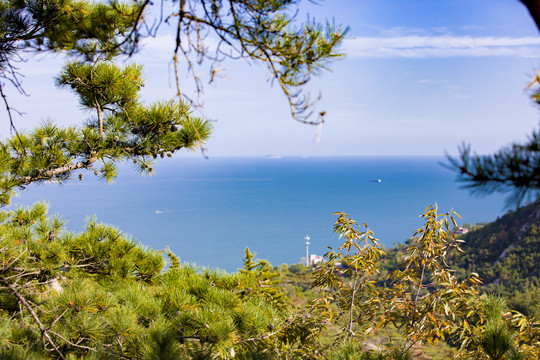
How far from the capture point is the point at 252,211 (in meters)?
53.8

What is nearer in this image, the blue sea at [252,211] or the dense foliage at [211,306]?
the dense foliage at [211,306]

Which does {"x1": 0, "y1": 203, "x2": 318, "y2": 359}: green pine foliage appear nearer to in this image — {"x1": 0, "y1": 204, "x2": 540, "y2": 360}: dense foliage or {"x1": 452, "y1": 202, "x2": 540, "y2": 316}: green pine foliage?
{"x1": 0, "y1": 204, "x2": 540, "y2": 360}: dense foliage

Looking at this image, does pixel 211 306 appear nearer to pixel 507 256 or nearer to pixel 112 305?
pixel 112 305

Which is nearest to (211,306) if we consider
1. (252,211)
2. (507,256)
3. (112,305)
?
(112,305)

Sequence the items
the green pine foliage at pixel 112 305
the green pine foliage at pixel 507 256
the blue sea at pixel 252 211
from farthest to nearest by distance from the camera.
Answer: the blue sea at pixel 252 211
the green pine foliage at pixel 507 256
the green pine foliage at pixel 112 305

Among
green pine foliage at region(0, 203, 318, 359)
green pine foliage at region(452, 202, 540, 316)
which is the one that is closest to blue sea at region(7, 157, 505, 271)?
green pine foliage at region(452, 202, 540, 316)

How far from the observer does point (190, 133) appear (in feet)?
7.84

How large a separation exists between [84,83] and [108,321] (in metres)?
1.54

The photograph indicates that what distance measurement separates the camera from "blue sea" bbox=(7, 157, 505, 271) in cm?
3638

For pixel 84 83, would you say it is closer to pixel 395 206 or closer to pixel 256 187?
pixel 395 206

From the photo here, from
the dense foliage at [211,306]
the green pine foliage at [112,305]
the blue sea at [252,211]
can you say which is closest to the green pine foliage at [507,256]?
the blue sea at [252,211]

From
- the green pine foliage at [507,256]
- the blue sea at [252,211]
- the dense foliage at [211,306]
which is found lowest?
the blue sea at [252,211]

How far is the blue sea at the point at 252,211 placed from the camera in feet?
119

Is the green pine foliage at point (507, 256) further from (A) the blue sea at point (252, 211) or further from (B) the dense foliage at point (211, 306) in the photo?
(B) the dense foliage at point (211, 306)
